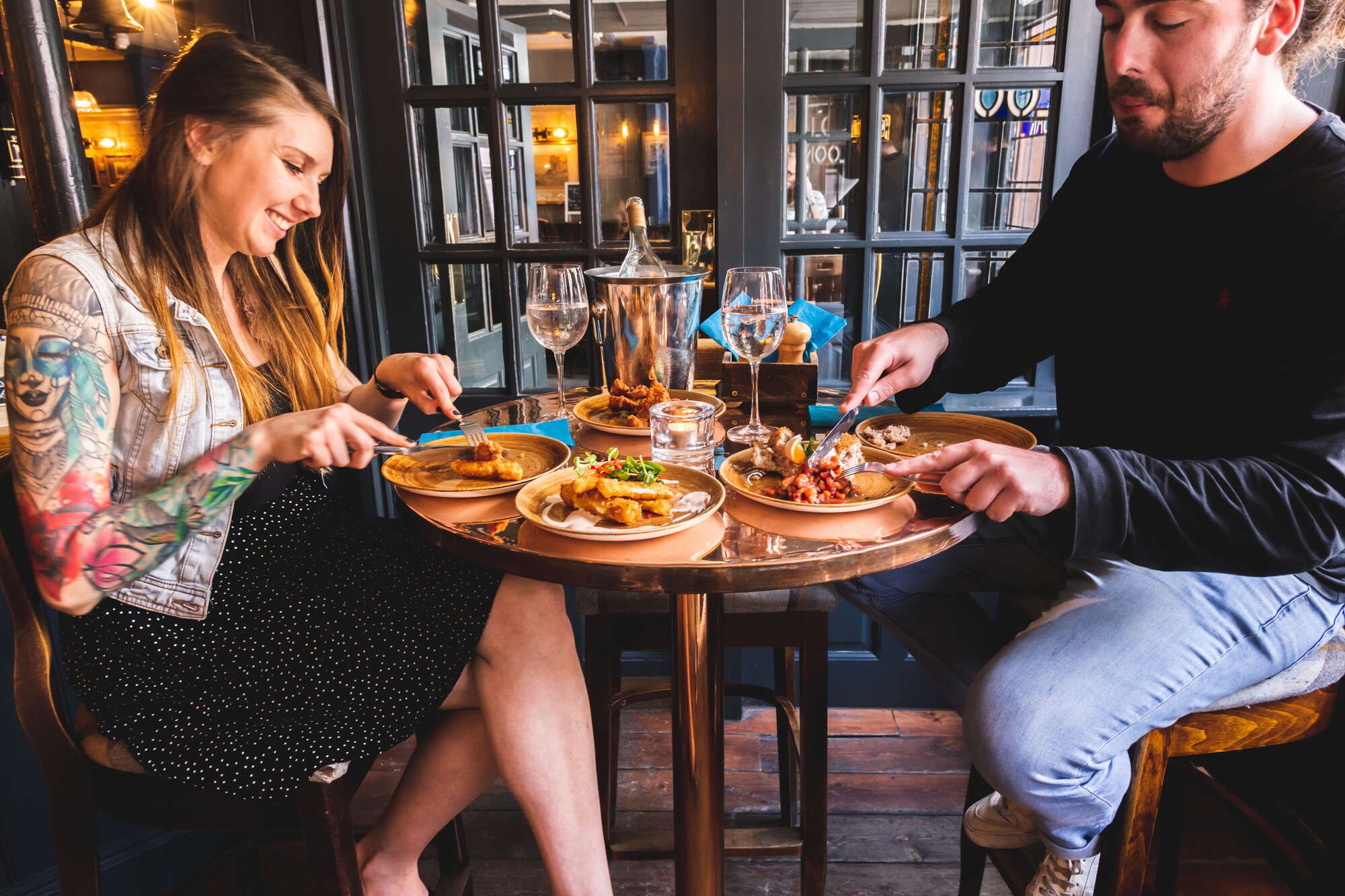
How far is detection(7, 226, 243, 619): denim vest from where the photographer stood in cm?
117

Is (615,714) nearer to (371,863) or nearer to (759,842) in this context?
(759,842)

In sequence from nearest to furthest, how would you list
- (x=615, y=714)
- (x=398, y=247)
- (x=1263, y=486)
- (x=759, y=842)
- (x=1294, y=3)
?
(x=1263, y=486) < (x=1294, y=3) < (x=759, y=842) < (x=615, y=714) < (x=398, y=247)

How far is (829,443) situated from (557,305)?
61 centimetres

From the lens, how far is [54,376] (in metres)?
1.05

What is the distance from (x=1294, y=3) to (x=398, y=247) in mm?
1971

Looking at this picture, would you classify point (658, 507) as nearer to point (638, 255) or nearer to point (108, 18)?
point (638, 255)

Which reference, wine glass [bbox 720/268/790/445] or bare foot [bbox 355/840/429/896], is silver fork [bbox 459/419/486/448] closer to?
wine glass [bbox 720/268/790/445]

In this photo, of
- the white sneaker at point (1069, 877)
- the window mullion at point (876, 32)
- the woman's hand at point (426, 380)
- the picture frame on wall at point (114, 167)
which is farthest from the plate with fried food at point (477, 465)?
the picture frame on wall at point (114, 167)

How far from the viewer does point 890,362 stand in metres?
1.43

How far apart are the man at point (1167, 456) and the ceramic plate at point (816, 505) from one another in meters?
0.09

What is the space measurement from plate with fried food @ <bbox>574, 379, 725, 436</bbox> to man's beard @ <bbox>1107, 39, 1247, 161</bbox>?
804 mm

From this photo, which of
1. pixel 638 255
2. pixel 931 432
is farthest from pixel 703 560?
pixel 638 255

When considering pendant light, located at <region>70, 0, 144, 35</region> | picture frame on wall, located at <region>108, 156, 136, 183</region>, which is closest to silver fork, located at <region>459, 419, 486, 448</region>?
pendant light, located at <region>70, 0, 144, 35</region>

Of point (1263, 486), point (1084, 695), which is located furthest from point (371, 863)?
point (1263, 486)
